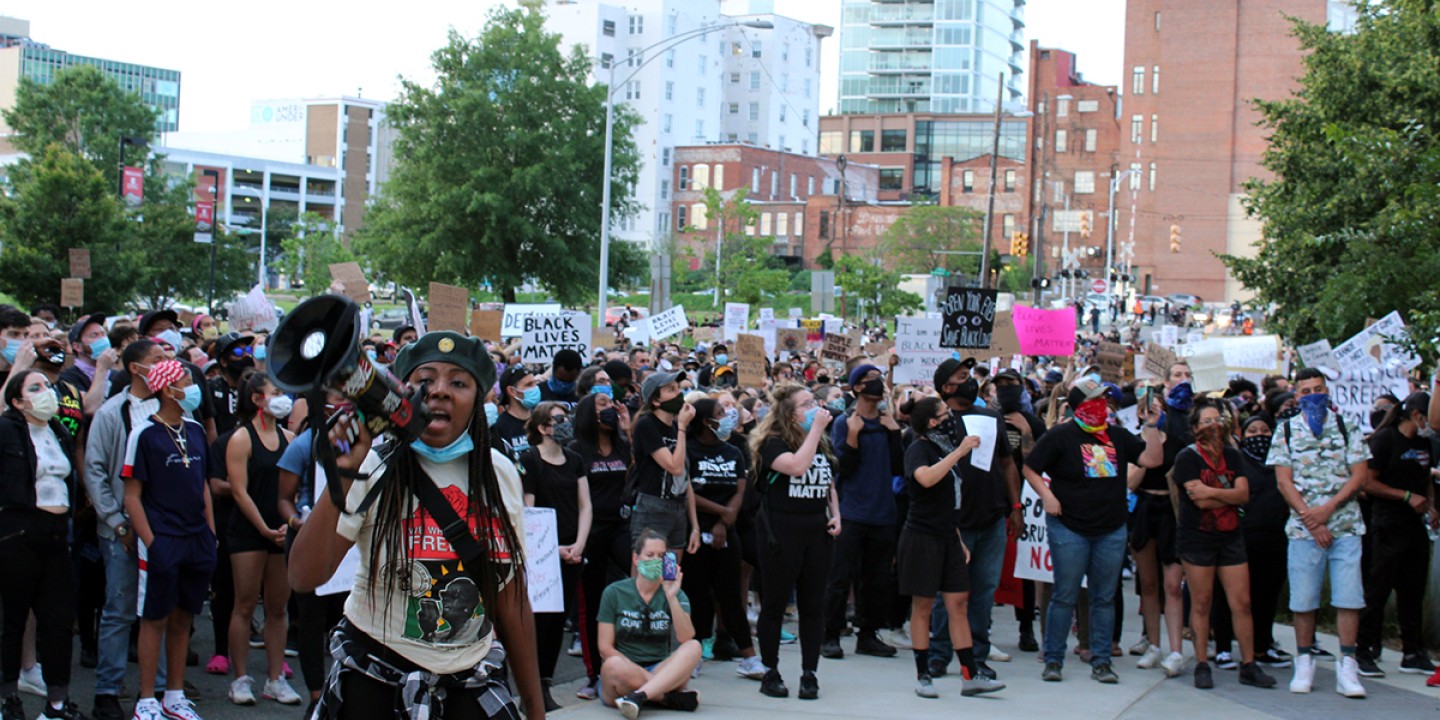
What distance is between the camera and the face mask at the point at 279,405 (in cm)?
799

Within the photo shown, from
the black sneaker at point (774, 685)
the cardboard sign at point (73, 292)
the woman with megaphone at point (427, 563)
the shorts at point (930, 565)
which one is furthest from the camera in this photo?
the cardboard sign at point (73, 292)

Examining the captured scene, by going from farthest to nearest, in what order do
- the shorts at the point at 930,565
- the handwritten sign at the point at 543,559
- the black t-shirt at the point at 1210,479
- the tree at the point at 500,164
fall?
1. the tree at the point at 500,164
2. the black t-shirt at the point at 1210,479
3. the shorts at the point at 930,565
4. the handwritten sign at the point at 543,559

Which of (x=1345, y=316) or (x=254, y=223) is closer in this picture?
(x=1345, y=316)

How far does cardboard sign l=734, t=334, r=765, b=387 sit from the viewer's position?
54.7 ft

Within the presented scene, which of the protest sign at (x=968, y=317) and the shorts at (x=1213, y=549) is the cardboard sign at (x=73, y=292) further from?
the shorts at (x=1213, y=549)

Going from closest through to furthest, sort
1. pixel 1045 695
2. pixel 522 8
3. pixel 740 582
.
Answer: pixel 1045 695, pixel 740 582, pixel 522 8

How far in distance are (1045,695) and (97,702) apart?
5738mm

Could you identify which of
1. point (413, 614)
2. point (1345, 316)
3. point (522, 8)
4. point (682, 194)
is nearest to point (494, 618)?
point (413, 614)

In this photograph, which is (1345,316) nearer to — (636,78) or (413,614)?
(413,614)

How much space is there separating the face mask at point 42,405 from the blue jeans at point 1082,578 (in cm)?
628

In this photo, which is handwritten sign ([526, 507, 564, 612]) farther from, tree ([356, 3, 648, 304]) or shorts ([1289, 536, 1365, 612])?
tree ([356, 3, 648, 304])

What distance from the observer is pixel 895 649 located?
10.9 metres

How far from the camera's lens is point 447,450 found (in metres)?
4.08

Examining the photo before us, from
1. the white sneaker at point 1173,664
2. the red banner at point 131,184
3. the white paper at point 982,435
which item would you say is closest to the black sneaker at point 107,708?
the white paper at point 982,435
